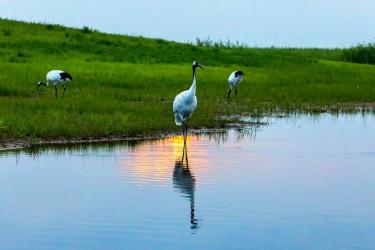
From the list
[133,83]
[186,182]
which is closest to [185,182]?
[186,182]

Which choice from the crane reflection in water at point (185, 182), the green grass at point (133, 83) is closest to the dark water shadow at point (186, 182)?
the crane reflection in water at point (185, 182)

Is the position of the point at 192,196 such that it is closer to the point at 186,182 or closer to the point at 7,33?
the point at 186,182

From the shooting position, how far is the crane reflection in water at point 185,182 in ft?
35.3

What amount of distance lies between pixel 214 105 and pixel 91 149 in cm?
1018

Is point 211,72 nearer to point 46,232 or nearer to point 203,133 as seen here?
point 203,133

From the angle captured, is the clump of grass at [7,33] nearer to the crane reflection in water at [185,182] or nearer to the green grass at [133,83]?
the green grass at [133,83]

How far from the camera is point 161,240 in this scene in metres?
9.30

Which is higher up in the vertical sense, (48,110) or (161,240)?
(48,110)

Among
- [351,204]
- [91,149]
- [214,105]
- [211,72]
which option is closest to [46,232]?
[351,204]

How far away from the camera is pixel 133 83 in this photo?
31.2m

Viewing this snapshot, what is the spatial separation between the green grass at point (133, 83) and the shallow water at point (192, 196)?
214cm

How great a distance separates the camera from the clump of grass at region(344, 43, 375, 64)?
175 ft

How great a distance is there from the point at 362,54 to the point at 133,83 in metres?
26.0

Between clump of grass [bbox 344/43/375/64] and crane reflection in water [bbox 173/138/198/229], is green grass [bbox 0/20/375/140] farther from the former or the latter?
clump of grass [bbox 344/43/375/64]
